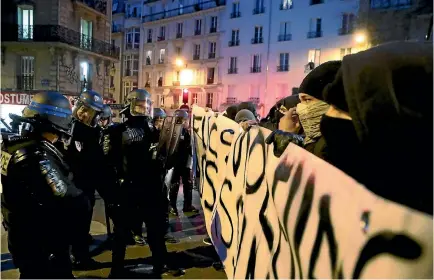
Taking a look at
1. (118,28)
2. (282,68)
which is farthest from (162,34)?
(282,68)

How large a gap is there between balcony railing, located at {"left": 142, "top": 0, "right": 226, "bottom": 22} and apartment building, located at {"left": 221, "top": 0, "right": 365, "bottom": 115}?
2872mm

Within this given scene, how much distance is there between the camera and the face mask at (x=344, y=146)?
136 cm

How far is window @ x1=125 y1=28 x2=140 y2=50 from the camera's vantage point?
179 ft

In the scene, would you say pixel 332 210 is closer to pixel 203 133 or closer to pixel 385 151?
pixel 385 151

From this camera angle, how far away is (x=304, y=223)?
5.25 feet

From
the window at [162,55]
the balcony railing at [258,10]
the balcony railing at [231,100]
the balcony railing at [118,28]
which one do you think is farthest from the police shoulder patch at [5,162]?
the balcony railing at [118,28]

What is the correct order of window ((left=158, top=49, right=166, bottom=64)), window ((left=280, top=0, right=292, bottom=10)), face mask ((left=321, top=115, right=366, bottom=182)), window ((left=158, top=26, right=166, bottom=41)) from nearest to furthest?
face mask ((left=321, top=115, right=366, bottom=182)) → window ((left=280, top=0, right=292, bottom=10)) → window ((left=158, top=49, right=166, bottom=64)) → window ((left=158, top=26, right=166, bottom=41))

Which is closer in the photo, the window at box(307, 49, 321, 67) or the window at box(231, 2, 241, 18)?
the window at box(307, 49, 321, 67)

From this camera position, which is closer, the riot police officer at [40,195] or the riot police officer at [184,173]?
the riot police officer at [40,195]

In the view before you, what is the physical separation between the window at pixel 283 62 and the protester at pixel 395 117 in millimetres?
37597

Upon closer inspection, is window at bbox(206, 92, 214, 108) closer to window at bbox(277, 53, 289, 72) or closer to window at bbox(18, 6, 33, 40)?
window at bbox(277, 53, 289, 72)

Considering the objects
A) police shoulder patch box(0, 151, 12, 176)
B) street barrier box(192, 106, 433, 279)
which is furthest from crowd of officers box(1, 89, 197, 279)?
street barrier box(192, 106, 433, 279)

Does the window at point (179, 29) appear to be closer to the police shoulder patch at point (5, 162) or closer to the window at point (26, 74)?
the window at point (26, 74)

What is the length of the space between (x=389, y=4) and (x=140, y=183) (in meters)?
30.6
